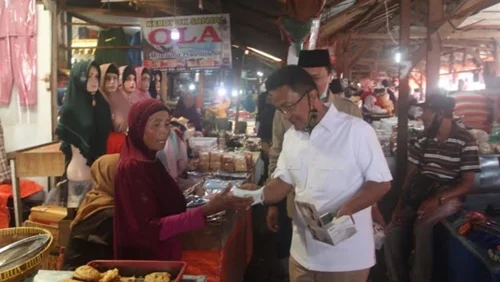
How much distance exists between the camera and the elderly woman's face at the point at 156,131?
269cm

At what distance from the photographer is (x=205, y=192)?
421 centimetres

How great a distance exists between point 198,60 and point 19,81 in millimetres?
2723

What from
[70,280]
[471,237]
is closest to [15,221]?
[70,280]

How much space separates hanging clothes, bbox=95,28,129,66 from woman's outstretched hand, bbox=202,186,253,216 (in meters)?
5.49

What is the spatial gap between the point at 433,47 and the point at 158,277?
4.49 m

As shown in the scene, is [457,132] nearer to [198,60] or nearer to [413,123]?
[413,123]

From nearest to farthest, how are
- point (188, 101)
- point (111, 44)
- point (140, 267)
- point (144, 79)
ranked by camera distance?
point (140, 267)
point (144, 79)
point (111, 44)
point (188, 101)

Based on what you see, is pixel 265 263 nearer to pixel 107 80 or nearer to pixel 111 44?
pixel 107 80

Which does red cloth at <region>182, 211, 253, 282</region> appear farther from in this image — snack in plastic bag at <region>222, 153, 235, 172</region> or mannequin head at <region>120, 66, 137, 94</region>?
mannequin head at <region>120, 66, 137, 94</region>

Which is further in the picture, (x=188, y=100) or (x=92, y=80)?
(x=188, y=100)

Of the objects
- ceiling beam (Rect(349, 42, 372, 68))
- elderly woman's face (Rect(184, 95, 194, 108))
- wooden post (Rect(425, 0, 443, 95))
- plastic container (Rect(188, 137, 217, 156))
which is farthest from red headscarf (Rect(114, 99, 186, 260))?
ceiling beam (Rect(349, 42, 372, 68))

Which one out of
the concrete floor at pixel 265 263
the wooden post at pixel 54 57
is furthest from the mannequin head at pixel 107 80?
the concrete floor at pixel 265 263

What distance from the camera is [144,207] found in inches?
97.6

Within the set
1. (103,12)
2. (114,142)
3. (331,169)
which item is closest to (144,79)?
(114,142)
